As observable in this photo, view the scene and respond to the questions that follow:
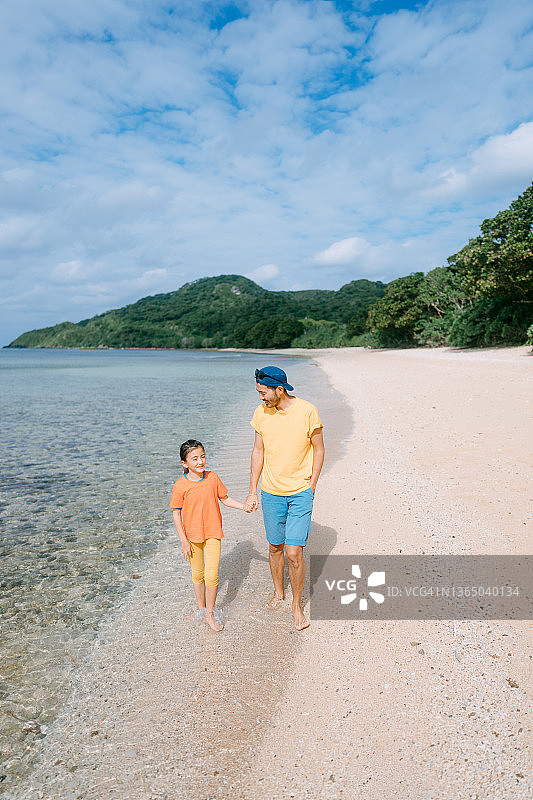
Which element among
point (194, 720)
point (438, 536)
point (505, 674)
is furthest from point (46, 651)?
point (438, 536)

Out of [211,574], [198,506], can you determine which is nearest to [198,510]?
[198,506]

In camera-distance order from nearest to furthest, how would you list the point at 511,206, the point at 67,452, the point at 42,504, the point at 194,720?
1. the point at 194,720
2. the point at 42,504
3. the point at 67,452
4. the point at 511,206

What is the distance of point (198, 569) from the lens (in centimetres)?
385

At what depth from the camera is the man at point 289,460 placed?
→ 3637 mm

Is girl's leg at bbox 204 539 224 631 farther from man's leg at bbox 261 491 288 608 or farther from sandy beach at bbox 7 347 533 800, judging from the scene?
man's leg at bbox 261 491 288 608

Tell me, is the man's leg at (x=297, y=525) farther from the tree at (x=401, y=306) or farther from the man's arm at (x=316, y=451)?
the tree at (x=401, y=306)

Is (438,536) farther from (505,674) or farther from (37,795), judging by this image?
(37,795)

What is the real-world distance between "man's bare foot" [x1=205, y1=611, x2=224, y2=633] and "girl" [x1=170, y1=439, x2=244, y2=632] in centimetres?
32

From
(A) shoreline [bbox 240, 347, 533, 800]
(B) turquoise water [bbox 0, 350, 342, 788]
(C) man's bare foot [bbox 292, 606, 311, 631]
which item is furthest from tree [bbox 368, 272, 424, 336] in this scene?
(C) man's bare foot [bbox 292, 606, 311, 631]

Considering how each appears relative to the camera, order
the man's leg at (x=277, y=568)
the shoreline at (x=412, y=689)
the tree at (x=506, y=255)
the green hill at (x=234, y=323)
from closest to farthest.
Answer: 1. the shoreline at (x=412, y=689)
2. the man's leg at (x=277, y=568)
3. the tree at (x=506, y=255)
4. the green hill at (x=234, y=323)

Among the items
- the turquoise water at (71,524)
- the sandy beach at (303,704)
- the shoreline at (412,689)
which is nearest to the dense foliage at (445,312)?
the turquoise water at (71,524)

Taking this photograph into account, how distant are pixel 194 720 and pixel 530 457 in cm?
686

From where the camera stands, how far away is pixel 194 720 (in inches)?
117

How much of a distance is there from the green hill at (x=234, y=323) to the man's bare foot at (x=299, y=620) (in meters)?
81.5
